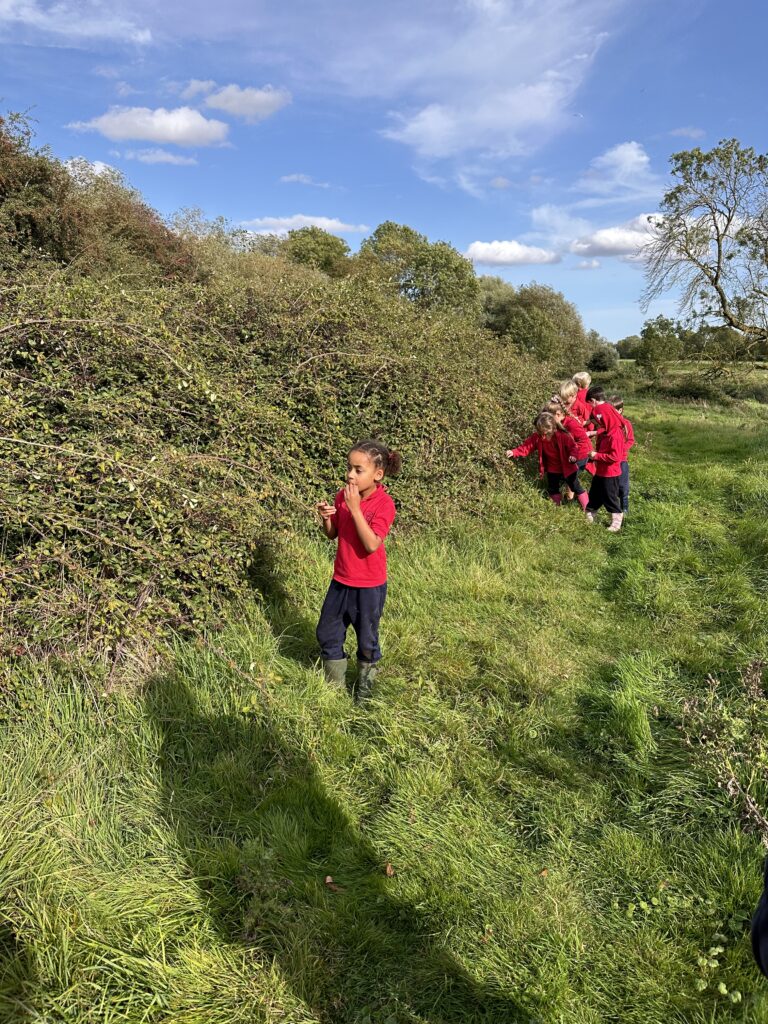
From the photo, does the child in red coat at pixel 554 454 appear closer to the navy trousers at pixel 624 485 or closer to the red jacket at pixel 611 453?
the red jacket at pixel 611 453

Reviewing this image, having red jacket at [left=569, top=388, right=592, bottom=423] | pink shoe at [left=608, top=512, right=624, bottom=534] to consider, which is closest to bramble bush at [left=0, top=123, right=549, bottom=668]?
pink shoe at [left=608, top=512, right=624, bottom=534]

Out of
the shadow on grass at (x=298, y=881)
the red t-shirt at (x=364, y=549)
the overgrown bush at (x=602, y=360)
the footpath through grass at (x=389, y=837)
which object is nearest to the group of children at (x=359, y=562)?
A: the red t-shirt at (x=364, y=549)

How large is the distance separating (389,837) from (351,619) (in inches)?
50.3

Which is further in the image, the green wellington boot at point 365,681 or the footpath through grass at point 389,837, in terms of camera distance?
the green wellington boot at point 365,681

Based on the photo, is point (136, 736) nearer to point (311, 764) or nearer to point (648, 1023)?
point (311, 764)

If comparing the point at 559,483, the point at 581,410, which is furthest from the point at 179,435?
the point at 581,410

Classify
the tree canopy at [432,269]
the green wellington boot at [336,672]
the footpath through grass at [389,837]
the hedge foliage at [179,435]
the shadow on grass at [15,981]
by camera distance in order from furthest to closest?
the tree canopy at [432,269], the green wellington boot at [336,672], the hedge foliage at [179,435], the footpath through grass at [389,837], the shadow on grass at [15,981]

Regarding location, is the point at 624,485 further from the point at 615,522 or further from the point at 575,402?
the point at 575,402

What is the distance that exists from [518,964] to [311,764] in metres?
1.29

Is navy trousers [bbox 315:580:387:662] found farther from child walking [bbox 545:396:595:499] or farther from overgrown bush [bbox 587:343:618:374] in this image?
overgrown bush [bbox 587:343:618:374]

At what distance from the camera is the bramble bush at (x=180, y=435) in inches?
121

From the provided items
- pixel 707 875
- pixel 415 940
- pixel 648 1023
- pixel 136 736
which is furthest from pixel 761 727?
pixel 136 736

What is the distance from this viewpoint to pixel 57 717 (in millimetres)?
2836

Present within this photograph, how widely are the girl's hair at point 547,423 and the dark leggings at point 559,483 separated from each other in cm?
66
